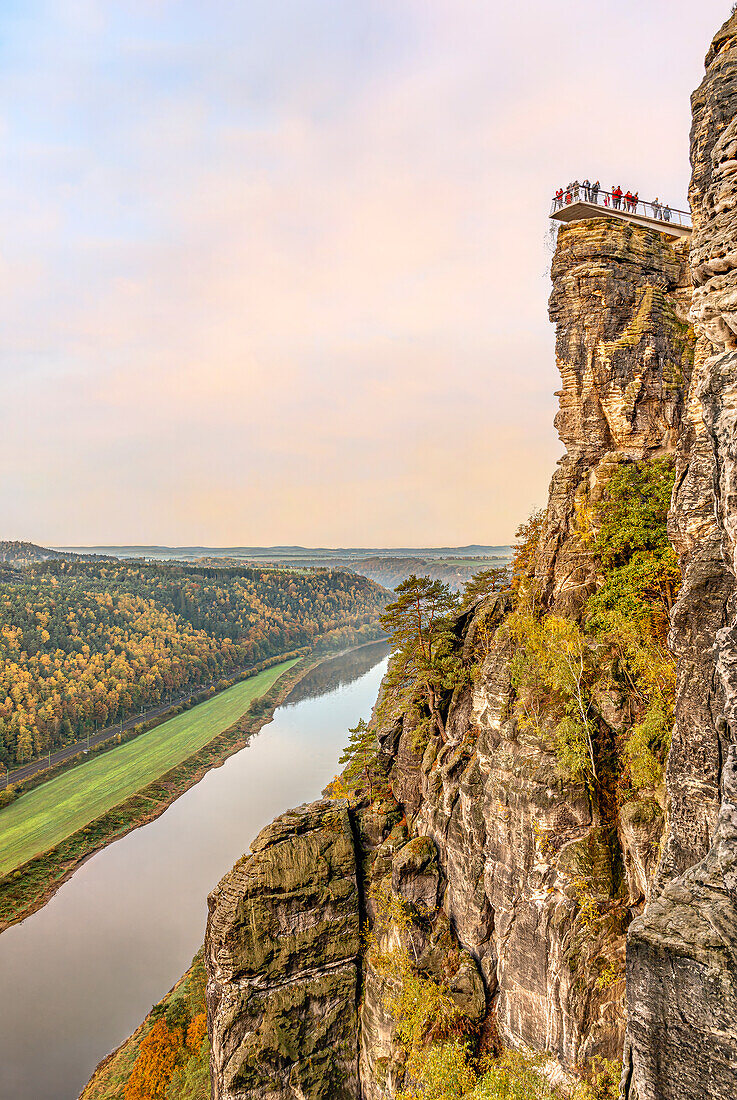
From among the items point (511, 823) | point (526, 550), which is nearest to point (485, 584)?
point (526, 550)

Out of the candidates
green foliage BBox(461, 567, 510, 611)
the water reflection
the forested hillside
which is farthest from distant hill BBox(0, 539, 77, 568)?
green foliage BBox(461, 567, 510, 611)

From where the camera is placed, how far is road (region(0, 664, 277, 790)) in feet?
179

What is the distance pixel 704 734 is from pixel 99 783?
185 feet

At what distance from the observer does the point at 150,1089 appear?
20.1 meters

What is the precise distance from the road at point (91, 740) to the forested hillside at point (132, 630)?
3.79 feet

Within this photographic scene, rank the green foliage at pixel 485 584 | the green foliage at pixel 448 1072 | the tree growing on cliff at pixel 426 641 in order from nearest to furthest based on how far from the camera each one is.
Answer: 1. the green foliage at pixel 448 1072
2. the tree growing on cliff at pixel 426 641
3. the green foliage at pixel 485 584

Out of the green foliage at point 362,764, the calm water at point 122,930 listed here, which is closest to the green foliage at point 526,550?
the green foliage at point 362,764

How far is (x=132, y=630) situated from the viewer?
90.1 meters

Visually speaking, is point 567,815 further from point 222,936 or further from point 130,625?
point 130,625

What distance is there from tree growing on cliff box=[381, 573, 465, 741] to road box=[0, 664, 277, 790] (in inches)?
1925

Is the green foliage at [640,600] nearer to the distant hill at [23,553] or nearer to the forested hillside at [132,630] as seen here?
the forested hillside at [132,630]

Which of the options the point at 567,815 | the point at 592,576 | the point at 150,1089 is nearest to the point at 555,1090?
the point at 567,815

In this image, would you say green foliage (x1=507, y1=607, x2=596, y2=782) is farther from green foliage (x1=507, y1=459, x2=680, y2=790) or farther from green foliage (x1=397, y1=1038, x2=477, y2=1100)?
green foliage (x1=397, y1=1038, x2=477, y2=1100)

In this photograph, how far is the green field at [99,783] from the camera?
140 feet
